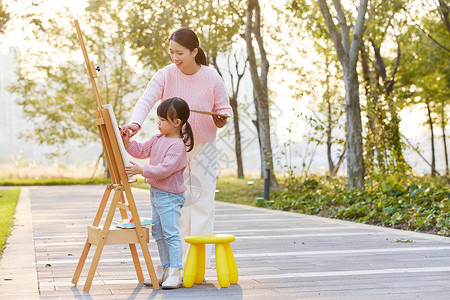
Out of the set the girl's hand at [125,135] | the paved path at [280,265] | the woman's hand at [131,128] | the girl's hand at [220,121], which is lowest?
the paved path at [280,265]

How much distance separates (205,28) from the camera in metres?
21.6

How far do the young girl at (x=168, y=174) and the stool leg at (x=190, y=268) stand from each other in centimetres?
6

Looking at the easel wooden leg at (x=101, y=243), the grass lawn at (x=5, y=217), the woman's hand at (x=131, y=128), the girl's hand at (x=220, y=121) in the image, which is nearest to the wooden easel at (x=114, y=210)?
the easel wooden leg at (x=101, y=243)

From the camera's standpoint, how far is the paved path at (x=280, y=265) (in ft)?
15.9

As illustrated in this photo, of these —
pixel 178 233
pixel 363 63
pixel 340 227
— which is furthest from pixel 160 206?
pixel 363 63

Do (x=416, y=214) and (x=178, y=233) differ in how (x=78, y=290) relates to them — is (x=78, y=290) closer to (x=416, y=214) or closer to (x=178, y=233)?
(x=178, y=233)

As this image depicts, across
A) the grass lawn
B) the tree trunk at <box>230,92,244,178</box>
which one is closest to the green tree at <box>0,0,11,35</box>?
the grass lawn

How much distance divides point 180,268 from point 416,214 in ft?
16.9

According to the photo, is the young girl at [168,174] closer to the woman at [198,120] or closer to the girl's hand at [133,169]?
the girl's hand at [133,169]

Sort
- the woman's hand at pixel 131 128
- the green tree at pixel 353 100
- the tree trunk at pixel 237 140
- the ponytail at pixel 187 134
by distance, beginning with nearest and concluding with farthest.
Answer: the woman's hand at pixel 131 128
the ponytail at pixel 187 134
the green tree at pixel 353 100
the tree trunk at pixel 237 140

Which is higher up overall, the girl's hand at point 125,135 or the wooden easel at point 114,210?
the girl's hand at point 125,135

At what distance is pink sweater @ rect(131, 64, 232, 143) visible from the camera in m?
5.28

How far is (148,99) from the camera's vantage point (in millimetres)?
5215

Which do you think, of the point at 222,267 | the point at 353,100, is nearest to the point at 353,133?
the point at 353,100
